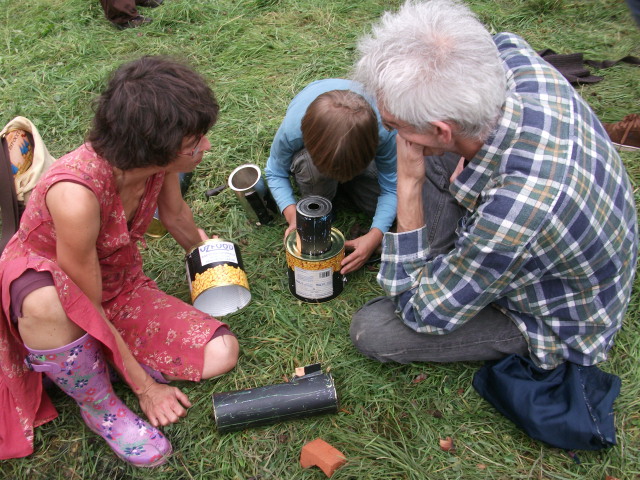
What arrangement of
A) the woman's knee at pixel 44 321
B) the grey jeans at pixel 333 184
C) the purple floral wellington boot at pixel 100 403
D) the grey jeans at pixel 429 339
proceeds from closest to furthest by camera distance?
the woman's knee at pixel 44 321 → the purple floral wellington boot at pixel 100 403 → the grey jeans at pixel 429 339 → the grey jeans at pixel 333 184

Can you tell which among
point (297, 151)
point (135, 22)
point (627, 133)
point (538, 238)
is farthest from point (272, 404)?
point (135, 22)

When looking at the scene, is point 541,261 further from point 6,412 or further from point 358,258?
point 6,412

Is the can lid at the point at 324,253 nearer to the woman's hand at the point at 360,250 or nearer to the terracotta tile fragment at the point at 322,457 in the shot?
the woman's hand at the point at 360,250

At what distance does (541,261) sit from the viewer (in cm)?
187

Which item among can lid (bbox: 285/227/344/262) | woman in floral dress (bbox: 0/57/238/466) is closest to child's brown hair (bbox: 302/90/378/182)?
can lid (bbox: 285/227/344/262)

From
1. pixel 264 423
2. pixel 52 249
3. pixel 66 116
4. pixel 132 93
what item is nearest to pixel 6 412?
pixel 52 249

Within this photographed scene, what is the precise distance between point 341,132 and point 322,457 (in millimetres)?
1294

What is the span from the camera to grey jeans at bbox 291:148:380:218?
2.92 meters

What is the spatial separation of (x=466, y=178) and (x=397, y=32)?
0.53m

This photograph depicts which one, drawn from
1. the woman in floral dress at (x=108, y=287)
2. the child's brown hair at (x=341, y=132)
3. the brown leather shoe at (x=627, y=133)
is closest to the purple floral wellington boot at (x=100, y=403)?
the woman in floral dress at (x=108, y=287)

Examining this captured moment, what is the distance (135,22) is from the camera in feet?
16.3

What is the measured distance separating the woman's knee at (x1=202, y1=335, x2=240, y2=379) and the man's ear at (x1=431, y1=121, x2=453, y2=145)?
4.10 ft

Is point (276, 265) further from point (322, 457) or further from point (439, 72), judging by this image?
point (439, 72)

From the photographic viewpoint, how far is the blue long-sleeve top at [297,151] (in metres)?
2.83
